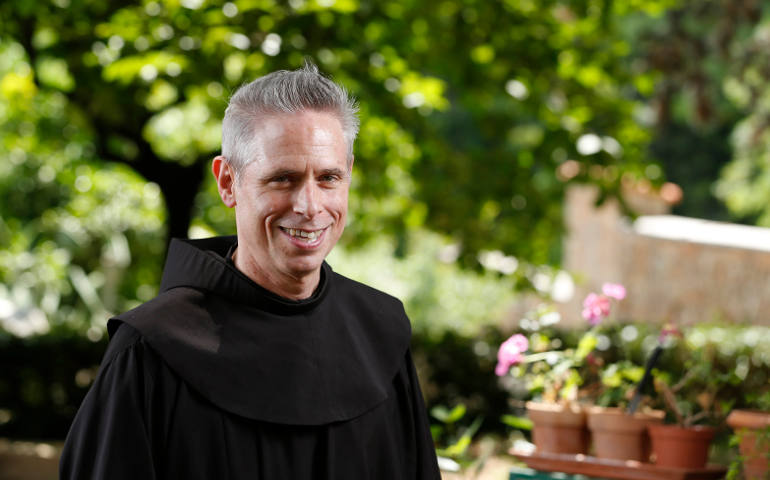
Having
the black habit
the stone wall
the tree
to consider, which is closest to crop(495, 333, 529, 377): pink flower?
the black habit

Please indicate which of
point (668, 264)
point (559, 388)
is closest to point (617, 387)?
point (559, 388)

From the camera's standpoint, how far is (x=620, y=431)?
11.3 feet

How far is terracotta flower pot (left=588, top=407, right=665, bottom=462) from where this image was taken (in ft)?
11.3

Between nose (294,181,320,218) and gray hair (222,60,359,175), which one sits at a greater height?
gray hair (222,60,359,175)

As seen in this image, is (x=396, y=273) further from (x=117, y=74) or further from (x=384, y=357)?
(x=384, y=357)

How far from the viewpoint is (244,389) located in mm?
2006

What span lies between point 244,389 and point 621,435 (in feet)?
5.84

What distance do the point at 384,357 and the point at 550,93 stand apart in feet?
19.6

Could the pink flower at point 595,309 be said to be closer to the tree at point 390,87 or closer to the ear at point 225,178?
the ear at point 225,178

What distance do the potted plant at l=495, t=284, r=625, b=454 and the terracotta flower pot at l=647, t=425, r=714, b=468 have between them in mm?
277

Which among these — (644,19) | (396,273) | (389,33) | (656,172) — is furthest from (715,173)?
(389,33)

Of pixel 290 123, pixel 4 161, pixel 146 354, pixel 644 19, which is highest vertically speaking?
pixel 644 19

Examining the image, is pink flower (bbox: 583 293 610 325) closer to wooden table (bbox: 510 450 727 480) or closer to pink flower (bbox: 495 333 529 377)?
pink flower (bbox: 495 333 529 377)

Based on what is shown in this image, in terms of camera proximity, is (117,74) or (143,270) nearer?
(117,74)
